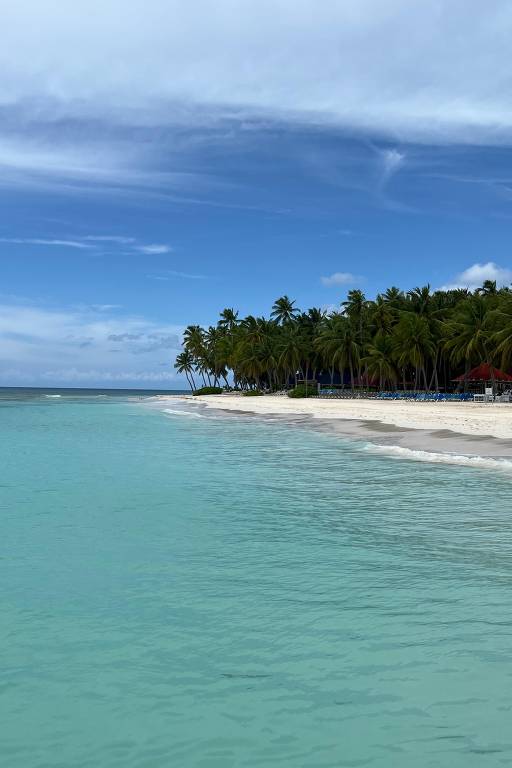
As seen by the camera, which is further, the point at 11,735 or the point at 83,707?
the point at 83,707

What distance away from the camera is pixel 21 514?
486 inches

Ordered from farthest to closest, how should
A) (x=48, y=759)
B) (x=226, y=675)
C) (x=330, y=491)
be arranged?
(x=330, y=491) < (x=226, y=675) < (x=48, y=759)

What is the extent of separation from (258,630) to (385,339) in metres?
79.1

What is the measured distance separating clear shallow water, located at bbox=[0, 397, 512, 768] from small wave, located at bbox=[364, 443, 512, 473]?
4.06 meters

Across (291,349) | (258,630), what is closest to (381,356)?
(291,349)

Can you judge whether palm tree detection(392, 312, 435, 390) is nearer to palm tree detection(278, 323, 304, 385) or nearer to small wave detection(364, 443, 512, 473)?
palm tree detection(278, 323, 304, 385)

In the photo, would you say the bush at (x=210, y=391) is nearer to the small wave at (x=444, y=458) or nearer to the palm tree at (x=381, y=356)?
the palm tree at (x=381, y=356)

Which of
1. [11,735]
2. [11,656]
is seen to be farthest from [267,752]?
[11,656]

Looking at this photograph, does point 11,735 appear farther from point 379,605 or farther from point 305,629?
point 379,605

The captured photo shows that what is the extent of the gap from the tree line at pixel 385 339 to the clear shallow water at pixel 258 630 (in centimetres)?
5417

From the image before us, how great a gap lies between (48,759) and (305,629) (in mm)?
2798

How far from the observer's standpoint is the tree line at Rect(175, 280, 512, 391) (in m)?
69.6

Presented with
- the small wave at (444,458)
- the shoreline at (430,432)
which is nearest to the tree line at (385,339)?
the shoreline at (430,432)

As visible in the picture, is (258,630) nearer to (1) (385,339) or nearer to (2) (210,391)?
(1) (385,339)
